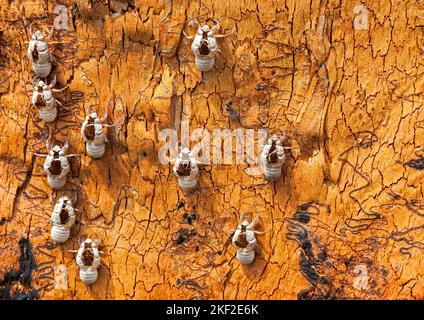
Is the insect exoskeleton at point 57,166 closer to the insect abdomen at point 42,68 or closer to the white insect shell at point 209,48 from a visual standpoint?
the insect abdomen at point 42,68

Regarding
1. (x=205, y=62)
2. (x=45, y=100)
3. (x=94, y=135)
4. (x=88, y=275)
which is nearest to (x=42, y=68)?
(x=45, y=100)

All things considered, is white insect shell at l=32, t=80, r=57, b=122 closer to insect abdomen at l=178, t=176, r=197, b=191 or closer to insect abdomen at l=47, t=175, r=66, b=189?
insect abdomen at l=47, t=175, r=66, b=189

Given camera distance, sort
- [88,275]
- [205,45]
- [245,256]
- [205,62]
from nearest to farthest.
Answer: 1. [205,45]
2. [205,62]
3. [245,256]
4. [88,275]

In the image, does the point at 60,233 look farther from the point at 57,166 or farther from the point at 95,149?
the point at 95,149

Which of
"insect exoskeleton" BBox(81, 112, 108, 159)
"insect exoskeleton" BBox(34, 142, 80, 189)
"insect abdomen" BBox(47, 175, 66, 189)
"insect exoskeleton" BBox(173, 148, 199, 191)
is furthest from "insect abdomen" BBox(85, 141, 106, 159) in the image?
"insect exoskeleton" BBox(173, 148, 199, 191)

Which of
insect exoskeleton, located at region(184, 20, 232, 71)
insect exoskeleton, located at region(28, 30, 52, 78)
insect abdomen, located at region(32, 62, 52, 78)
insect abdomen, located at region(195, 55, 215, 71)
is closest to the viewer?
insect exoskeleton, located at region(184, 20, 232, 71)

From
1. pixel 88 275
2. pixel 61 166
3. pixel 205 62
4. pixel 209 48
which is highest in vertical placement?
pixel 209 48
